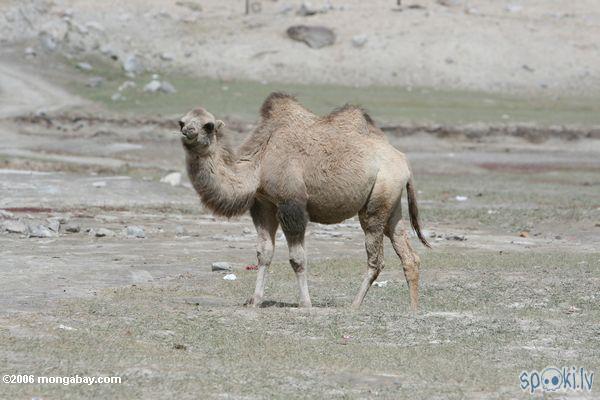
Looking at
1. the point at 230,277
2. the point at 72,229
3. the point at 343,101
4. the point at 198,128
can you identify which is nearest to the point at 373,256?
the point at 198,128

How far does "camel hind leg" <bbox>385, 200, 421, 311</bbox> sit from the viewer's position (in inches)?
540

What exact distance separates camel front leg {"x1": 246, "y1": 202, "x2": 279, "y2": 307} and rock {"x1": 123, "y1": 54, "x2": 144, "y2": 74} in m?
37.3

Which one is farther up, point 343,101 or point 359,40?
point 343,101

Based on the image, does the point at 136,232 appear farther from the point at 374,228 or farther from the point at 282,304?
the point at 374,228

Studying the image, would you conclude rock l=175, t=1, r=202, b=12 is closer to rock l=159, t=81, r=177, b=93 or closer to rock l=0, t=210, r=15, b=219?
rock l=159, t=81, r=177, b=93

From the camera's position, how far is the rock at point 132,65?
5031cm

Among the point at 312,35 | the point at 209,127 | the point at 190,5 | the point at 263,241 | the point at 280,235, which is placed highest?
the point at 209,127

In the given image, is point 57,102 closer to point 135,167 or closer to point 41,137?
point 41,137

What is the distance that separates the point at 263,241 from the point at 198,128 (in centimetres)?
169

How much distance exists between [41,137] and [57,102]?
5.56m

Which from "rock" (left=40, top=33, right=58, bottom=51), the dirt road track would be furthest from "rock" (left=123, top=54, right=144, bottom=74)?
the dirt road track

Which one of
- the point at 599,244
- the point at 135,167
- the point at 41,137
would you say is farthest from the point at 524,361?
the point at 41,137

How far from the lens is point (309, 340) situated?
11.5m

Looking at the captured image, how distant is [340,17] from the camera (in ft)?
192
